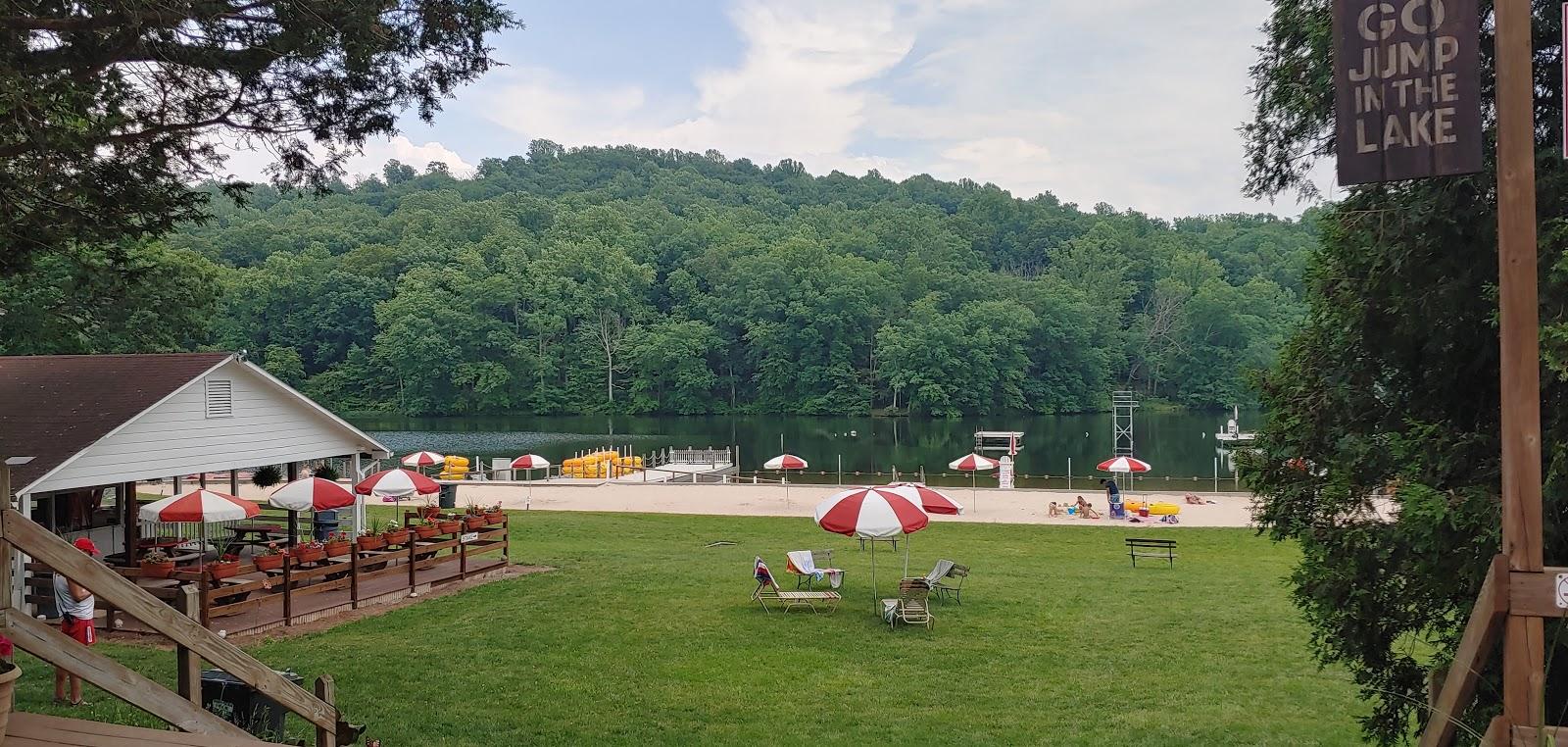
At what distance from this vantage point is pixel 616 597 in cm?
1380

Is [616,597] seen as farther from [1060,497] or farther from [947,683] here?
[1060,497]

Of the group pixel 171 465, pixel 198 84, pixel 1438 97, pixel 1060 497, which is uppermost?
pixel 198 84

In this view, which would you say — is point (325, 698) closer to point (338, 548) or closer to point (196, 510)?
point (338, 548)

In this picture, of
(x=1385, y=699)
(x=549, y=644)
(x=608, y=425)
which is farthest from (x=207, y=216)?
(x=608, y=425)

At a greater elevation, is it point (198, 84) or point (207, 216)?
point (198, 84)

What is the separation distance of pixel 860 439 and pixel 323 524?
52.6 meters

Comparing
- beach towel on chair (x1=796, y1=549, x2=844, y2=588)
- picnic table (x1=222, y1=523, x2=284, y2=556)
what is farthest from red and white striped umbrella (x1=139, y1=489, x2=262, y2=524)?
beach towel on chair (x1=796, y1=549, x2=844, y2=588)

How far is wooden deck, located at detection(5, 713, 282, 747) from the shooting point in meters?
4.25

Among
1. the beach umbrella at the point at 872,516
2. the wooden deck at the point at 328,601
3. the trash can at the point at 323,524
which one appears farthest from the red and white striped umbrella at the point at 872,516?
the trash can at the point at 323,524

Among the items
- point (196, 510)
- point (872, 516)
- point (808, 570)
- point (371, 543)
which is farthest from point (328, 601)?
point (872, 516)

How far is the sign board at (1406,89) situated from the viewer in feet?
15.0

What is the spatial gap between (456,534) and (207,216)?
26.1 feet

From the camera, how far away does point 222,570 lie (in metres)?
11.7

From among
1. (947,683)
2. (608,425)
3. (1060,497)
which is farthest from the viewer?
(608,425)
